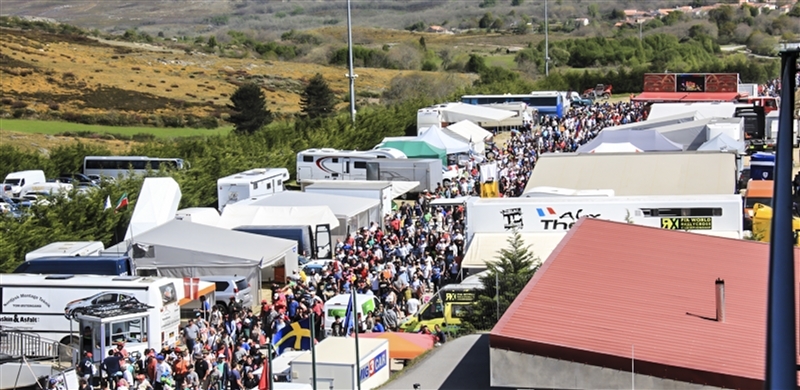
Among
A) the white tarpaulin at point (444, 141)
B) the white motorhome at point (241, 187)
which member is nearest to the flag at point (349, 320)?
the white motorhome at point (241, 187)

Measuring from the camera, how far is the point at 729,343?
9.70m

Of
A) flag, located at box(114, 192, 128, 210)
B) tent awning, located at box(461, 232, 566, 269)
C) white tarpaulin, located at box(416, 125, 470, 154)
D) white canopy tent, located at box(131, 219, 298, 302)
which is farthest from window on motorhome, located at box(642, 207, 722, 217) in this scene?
white tarpaulin, located at box(416, 125, 470, 154)

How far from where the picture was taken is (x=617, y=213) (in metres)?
21.5

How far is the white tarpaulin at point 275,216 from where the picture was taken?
25.6 m

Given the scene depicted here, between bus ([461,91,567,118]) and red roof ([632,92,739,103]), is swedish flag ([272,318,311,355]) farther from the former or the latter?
red roof ([632,92,739,103])

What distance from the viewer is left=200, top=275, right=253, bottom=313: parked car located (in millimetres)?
20500

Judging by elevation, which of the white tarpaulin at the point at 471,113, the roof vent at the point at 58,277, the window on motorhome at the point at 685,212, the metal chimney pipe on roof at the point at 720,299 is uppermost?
the metal chimney pipe on roof at the point at 720,299

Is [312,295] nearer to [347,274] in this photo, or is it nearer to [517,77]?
[347,274]

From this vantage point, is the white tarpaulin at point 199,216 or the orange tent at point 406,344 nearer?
the orange tent at point 406,344

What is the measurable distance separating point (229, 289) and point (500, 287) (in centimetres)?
659

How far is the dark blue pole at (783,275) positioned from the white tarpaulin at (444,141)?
3604 cm

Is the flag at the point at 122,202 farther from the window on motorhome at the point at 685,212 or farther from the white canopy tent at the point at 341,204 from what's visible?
the window on motorhome at the point at 685,212

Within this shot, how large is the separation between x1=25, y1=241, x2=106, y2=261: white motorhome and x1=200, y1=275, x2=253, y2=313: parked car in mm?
2985

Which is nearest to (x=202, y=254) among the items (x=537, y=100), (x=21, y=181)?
(x=21, y=181)
